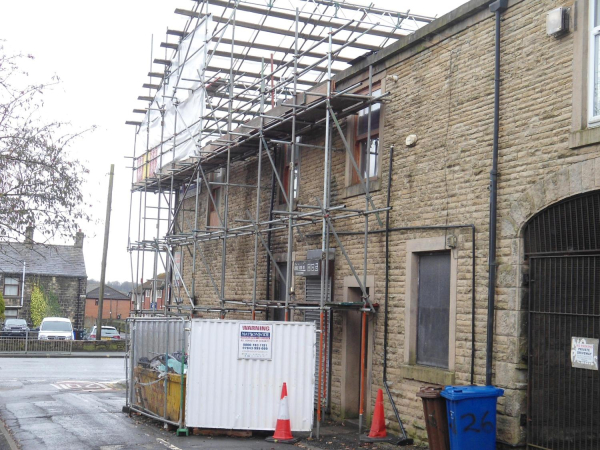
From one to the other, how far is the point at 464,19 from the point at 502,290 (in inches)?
167

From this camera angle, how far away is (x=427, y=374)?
11.4 meters

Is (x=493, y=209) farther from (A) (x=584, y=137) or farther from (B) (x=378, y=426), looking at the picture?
(B) (x=378, y=426)

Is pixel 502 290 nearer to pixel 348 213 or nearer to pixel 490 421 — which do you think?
pixel 490 421

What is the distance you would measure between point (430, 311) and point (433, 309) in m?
0.09

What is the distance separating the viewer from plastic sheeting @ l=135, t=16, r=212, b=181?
62.2ft

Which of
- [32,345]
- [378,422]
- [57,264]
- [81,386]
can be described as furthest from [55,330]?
[378,422]

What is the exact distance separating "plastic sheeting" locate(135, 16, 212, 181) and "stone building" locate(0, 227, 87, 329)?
110 ft

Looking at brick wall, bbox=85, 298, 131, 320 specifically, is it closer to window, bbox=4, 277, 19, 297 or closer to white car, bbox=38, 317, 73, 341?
window, bbox=4, 277, 19, 297

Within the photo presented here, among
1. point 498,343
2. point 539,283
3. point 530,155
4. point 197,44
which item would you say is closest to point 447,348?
point 498,343

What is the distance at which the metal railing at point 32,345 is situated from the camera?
36344 millimetres

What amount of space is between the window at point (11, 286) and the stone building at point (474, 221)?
145ft

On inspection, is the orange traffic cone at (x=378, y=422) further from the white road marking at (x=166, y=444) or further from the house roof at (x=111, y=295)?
the house roof at (x=111, y=295)

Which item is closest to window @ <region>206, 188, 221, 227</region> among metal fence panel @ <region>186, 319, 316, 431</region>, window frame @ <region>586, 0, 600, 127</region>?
metal fence panel @ <region>186, 319, 316, 431</region>

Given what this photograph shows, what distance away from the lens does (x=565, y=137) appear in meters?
9.30
